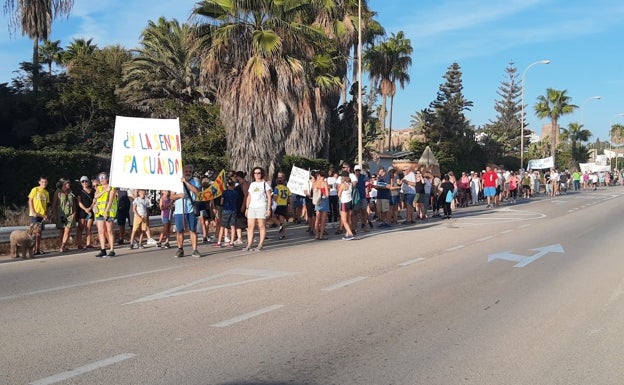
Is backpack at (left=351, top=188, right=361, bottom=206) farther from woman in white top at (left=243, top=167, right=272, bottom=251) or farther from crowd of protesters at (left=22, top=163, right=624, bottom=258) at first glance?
woman in white top at (left=243, top=167, right=272, bottom=251)

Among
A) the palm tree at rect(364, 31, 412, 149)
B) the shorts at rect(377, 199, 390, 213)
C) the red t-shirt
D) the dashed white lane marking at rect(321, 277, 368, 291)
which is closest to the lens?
the dashed white lane marking at rect(321, 277, 368, 291)

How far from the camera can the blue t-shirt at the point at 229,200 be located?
538 inches

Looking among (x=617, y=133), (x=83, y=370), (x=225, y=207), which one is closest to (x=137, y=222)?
(x=225, y=207)

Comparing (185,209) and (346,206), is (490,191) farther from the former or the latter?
(185,209)

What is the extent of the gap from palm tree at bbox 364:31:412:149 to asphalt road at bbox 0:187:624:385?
130ft

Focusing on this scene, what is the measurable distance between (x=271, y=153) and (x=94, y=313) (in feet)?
52.2

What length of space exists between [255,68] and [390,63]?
31.0 m

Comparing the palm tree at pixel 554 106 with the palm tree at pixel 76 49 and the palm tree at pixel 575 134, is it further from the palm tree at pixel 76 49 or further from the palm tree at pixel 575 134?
the palm tree at pixel 76 49

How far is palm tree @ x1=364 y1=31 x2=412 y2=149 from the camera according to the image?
4981 cm

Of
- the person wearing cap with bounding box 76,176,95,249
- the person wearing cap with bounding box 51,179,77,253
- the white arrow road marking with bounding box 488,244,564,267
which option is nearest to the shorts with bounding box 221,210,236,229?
the person wearing cap with bounding box 76,176,95,249

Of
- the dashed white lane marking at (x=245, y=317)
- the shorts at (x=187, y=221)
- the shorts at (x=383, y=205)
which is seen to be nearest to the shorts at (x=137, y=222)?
the shorts at (x=187, y=221)

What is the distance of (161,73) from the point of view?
32.8 m

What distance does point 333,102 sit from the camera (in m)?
30.8

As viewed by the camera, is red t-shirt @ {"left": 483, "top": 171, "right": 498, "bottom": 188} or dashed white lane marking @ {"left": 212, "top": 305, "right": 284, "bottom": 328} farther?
red t-shirt @ {"left": 483, "top": 171, "right": 498, "bottom": 188}
